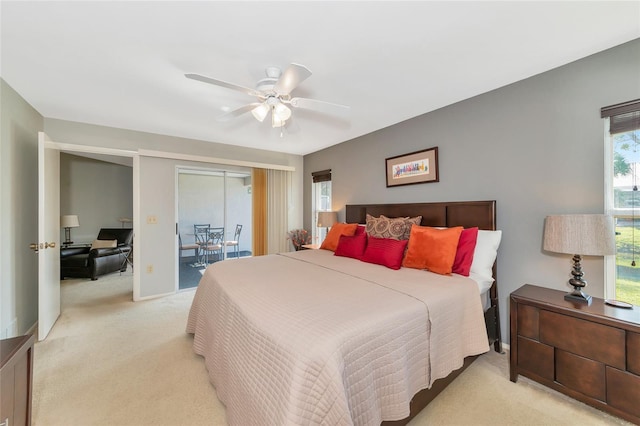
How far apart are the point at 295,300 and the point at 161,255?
3.21m

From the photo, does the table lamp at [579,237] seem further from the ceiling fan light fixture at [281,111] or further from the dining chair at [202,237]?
the dining chair at [202,237]

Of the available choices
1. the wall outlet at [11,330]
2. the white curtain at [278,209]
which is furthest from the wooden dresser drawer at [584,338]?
the wall outlet at [11,330]

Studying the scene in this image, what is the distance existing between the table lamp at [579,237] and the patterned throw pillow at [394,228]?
1.18 meters

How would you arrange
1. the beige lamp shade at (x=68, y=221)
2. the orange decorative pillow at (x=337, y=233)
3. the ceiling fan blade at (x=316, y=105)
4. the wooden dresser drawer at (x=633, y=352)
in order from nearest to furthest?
the wooden dresser drawer at (x=633, y=352), the ceiling fan blade at (x=316, y=105), the orange decorative pillow at (x=337, y=233), the beige lamp shade at (x=68, y=221)

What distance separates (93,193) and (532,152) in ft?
26.9

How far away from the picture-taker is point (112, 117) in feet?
10.3

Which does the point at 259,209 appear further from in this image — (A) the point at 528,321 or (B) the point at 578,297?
(B) the point at 578,297

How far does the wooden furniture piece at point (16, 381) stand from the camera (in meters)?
1.05

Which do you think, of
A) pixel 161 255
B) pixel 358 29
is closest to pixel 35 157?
pixel 161 255

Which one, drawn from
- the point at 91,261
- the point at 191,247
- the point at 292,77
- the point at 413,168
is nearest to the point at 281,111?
the point at 292,77

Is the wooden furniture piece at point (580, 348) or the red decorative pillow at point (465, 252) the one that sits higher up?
the red decorative pillow at point (465, 252)

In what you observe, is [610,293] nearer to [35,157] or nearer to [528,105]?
[528,105]

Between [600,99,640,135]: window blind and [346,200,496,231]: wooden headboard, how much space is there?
93 cm

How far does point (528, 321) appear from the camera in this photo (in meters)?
1.85
